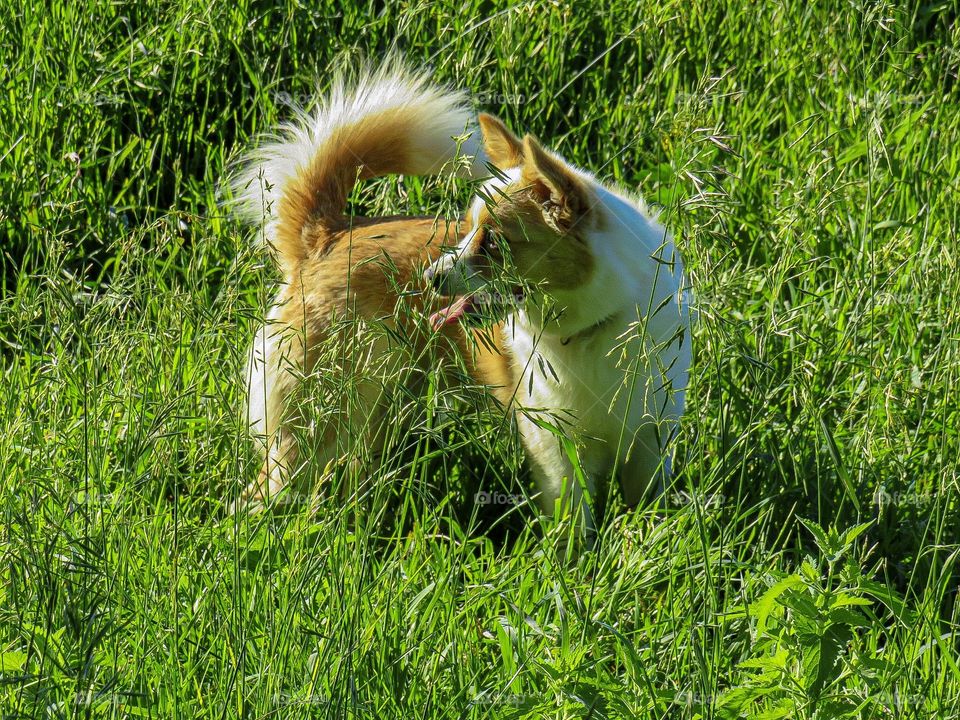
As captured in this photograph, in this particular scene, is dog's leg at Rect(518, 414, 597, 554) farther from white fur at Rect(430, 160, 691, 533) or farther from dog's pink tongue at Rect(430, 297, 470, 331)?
dog's pink tongue at Rect(430, 297, 470, 331)

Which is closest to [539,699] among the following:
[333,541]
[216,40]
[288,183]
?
[333,541]

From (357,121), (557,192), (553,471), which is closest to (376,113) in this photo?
(357,121)

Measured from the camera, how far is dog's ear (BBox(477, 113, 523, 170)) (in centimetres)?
259

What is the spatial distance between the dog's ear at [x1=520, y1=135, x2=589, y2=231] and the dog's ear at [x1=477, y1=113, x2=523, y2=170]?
138 millimetres

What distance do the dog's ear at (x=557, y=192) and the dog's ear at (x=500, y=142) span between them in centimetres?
14

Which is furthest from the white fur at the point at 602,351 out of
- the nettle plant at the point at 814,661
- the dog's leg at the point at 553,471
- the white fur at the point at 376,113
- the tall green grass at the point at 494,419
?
the nettle plant at the point at 814,661

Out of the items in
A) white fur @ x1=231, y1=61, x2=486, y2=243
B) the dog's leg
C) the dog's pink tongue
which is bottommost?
the dog's leg

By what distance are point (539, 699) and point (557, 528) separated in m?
0.47

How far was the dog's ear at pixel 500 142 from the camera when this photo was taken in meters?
2.59

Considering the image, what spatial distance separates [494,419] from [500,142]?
1226 millimetres

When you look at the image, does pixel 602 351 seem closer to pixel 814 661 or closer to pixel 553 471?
pixel 553 471

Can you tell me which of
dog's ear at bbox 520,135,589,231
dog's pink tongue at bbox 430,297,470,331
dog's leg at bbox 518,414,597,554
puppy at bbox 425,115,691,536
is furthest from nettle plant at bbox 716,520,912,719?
dog's ear at bbox 520,135,589,231

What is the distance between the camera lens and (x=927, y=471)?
246cm

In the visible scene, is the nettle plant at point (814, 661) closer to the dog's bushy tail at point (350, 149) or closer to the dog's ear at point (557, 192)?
the dog's ear at point (557, 192)
